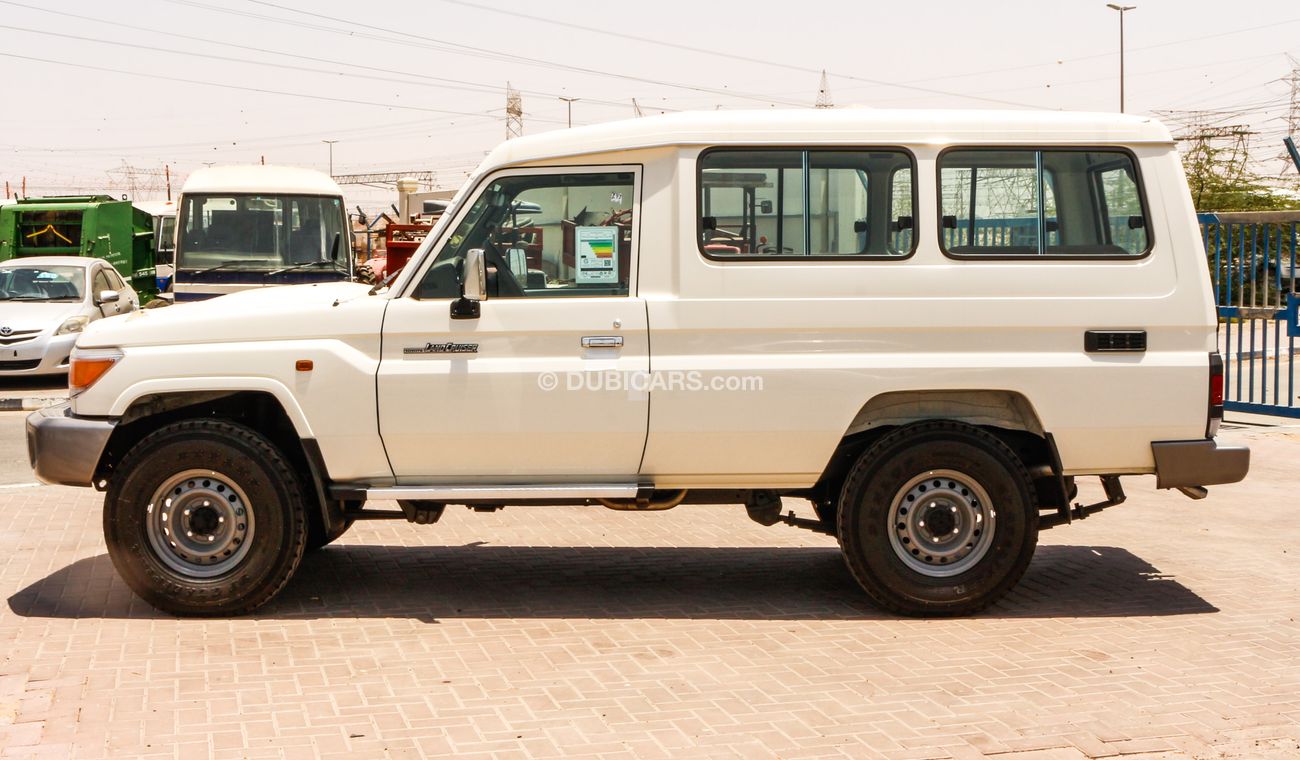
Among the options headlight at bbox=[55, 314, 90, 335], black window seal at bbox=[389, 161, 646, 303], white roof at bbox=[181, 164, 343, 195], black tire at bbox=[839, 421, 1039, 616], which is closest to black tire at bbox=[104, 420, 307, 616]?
black window seal at bbox=[389, 161, 646, 303]

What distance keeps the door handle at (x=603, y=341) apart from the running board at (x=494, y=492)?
68 cm

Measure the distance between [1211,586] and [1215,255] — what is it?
777 cm

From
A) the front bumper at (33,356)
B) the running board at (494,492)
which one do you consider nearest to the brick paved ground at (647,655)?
the running board at (494,492)

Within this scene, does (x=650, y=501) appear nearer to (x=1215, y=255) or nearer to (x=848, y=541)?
(x=848, y=541)

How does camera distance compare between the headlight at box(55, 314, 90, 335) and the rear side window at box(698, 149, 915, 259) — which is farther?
the headlight at box(55, 314, 90, 335)

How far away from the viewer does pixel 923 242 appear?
22.2 feet

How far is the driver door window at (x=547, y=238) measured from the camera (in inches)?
268

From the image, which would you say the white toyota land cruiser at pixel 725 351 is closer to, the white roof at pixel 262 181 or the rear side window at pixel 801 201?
the rear side window at pixel 801 201

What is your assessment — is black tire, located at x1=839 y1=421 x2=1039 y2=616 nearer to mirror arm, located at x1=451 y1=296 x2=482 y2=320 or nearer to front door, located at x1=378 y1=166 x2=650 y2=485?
front door, located at x1=378 y1=166 x2=650 y2=485

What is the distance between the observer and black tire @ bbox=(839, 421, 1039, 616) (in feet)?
22.5

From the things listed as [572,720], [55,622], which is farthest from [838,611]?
[55,622]

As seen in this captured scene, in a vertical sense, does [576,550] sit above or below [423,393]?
below

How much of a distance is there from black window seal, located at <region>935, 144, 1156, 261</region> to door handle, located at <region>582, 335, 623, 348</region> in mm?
1584

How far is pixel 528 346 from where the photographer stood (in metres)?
6.75
